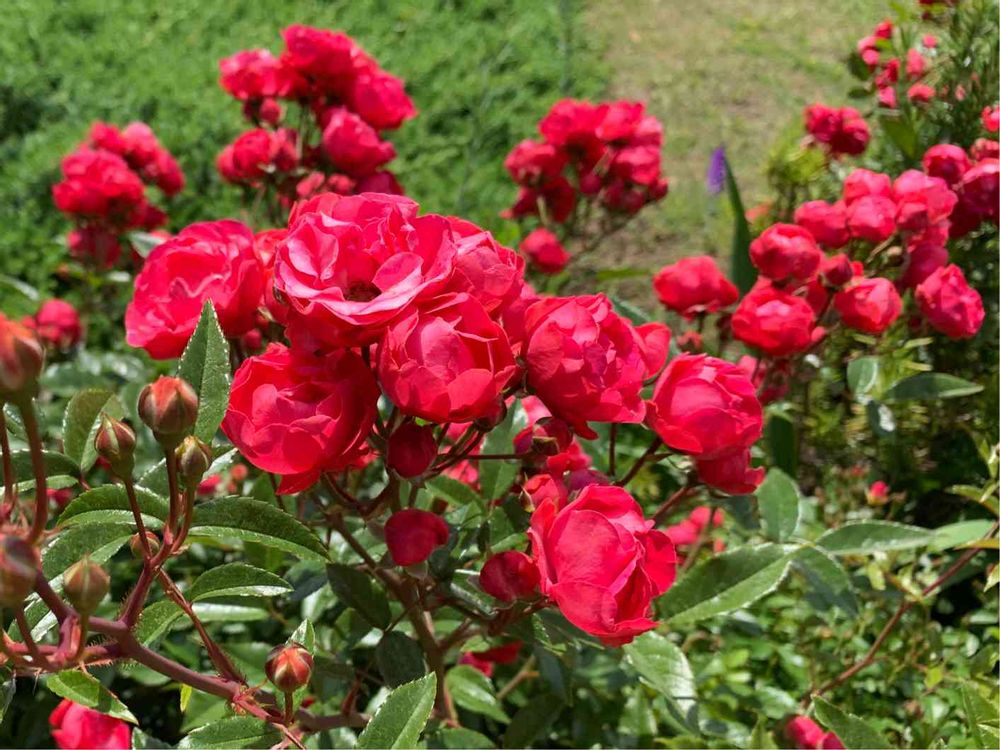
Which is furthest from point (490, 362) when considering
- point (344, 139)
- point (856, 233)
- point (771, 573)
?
point (344, 139)

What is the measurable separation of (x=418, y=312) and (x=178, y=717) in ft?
3.72

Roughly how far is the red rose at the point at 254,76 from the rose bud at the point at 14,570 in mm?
1275

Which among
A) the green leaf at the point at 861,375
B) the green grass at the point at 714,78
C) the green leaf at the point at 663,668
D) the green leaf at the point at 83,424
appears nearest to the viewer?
the green leaf at the point at 83,424

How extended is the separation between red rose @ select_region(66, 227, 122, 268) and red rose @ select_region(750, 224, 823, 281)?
4.64ft

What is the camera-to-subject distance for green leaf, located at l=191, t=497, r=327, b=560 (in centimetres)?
68

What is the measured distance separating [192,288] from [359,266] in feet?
0.78

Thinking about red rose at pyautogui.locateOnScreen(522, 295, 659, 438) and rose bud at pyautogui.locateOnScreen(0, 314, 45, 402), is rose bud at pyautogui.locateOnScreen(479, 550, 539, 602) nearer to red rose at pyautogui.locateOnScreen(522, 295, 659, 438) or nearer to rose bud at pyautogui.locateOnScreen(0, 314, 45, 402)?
red rose at pyautogui.locateOnScreen(522, 295, 659, 438)

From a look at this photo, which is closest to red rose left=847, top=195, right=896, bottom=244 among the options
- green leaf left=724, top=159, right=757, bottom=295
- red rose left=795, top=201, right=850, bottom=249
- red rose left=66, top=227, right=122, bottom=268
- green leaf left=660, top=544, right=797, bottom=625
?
red rose left=795, top=201, right=850, bottom=249

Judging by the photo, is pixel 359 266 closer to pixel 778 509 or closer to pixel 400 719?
pixel 400 719

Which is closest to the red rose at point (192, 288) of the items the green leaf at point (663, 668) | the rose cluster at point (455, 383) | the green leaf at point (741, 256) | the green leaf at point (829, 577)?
the rose cluster at point (455, 383)

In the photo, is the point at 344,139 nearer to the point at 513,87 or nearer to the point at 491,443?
the point at 491,443

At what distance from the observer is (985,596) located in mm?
1570

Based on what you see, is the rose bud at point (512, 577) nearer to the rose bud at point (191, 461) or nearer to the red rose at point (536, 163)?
the rose bud at point (191, 461)

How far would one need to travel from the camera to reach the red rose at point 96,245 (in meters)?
1.93
